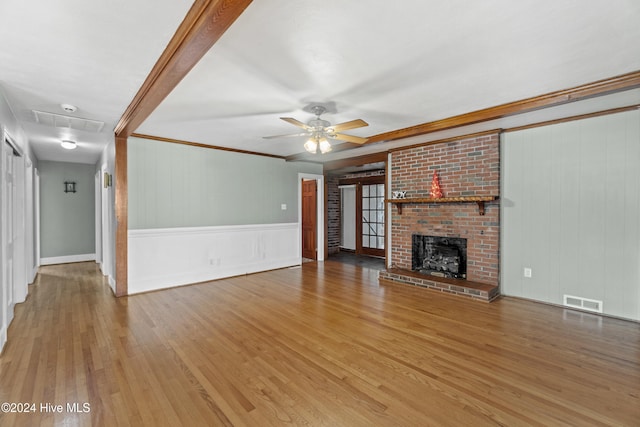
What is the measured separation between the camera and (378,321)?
10.8 feet

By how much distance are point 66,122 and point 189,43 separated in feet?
10.3

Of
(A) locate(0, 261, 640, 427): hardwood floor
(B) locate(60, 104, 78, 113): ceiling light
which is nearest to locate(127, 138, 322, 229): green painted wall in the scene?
(B) locate(60, 104, 78, 113): ceiling light

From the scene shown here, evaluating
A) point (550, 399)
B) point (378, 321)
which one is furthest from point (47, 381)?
point (550, 399)

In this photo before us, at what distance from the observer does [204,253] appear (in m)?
5.12

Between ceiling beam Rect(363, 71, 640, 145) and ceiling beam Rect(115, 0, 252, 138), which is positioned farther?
ceiling beam Rect(363, 71, 640, 145)

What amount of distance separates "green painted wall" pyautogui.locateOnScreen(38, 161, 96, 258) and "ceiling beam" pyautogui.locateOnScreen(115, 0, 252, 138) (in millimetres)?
5603

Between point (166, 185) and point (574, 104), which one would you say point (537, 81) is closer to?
point (574, 104)

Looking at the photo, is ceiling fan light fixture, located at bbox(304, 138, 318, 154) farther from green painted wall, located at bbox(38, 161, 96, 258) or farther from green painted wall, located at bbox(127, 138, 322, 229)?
green painted wall, located at bbox(38, 161, 96, 258)

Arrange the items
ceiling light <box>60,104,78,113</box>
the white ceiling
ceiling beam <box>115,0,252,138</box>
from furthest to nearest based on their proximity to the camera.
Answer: ceiling light <box>60,104,78,113</box>
the white ceiling
ceiling beam <box>115,0,252,138</box>

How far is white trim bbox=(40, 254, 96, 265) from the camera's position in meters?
6.58

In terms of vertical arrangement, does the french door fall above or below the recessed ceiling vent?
below

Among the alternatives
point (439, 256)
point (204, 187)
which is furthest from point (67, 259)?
point (439, 256)

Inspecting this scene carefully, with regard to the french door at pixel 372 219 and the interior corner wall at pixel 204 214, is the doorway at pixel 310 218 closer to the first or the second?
the interior corner wall at pixel 204 214

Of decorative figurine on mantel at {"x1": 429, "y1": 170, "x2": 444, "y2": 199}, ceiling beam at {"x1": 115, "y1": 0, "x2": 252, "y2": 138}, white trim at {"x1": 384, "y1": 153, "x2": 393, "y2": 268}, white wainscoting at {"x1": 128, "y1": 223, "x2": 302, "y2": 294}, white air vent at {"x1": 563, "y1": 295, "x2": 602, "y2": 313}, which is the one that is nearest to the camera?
ceiling beam at {"x1": 115, "y1": 0, "x2": 252, "y2": 138}
